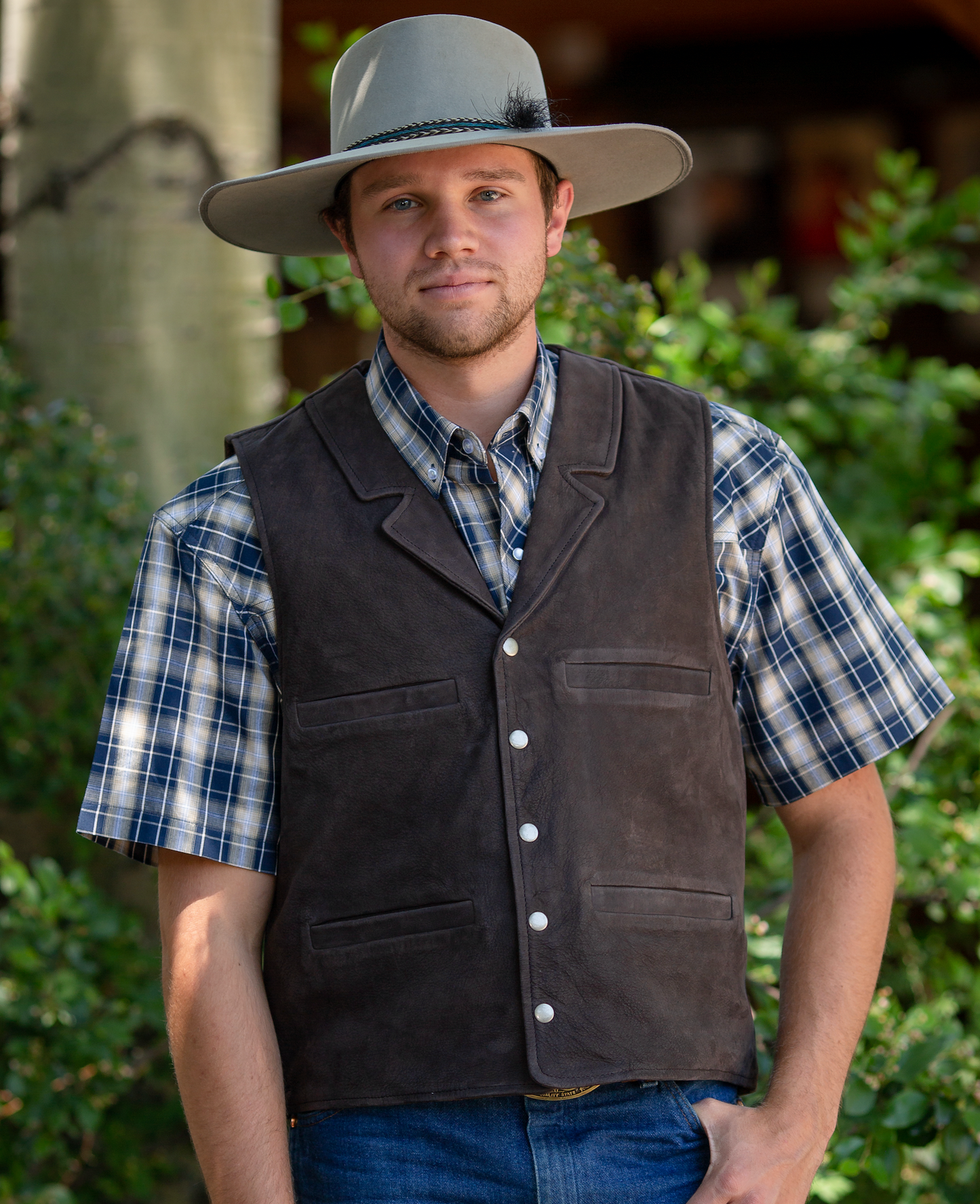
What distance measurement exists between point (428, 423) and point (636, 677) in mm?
401

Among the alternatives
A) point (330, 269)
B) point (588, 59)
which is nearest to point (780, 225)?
point (588, 59)

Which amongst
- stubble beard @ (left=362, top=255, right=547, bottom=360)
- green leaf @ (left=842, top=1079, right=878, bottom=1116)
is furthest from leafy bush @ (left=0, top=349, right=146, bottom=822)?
green leaf @ (left=842, top=1079, right=878, bottom=1116)

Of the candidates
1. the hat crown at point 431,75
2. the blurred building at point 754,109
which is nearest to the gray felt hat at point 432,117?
the hat crown at point 431,75

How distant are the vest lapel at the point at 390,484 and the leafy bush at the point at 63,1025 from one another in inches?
42.0

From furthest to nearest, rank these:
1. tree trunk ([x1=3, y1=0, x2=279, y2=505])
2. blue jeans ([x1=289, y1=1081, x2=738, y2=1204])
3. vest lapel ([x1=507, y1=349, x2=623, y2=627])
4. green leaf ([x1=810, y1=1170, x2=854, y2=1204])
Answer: tree trunk ([x1=3, y1=0, x2=279, y2=505])
green leaf ([x1=810, y1=1170, x2=854, y2=1204])
vest lapel ([x1=507, y1=349, x2=623, y2=627])
blue jeans ([x1=289, y1=1081, x2=738, y2=1204])

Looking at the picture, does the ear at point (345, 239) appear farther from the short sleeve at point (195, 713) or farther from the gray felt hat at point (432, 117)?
the short sleeve at point (195, 713)

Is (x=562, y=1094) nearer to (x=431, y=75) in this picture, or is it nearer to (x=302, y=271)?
(x=431, y=75)

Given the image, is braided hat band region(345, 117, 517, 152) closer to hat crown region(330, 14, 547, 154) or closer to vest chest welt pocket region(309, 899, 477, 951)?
hat crown region(330, 14, 547, 154)

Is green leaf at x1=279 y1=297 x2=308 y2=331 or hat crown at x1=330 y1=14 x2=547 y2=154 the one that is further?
green leaf at x1=279 y1=297 x2=308 y2=331

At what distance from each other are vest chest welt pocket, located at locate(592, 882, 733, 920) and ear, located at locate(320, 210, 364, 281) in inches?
33.2

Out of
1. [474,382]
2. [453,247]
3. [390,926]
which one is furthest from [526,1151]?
[453,247]

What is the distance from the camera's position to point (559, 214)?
176cm

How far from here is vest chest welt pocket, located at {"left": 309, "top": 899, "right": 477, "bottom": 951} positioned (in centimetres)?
139

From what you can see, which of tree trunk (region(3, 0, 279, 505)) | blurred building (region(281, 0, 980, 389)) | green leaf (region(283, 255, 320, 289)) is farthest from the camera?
blurred building (region(281, 0, 980, 389))
